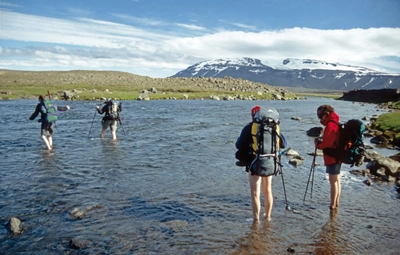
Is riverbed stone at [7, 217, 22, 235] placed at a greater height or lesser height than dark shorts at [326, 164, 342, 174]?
lesser

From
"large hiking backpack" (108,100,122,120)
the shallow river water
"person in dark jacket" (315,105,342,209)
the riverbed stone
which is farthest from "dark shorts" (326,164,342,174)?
"large hiking backpack" (108,100,122,120)

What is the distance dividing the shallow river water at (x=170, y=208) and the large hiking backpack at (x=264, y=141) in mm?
1779

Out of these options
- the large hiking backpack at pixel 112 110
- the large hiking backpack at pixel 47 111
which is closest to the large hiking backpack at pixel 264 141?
the large hiking backpack at pixel 47 111

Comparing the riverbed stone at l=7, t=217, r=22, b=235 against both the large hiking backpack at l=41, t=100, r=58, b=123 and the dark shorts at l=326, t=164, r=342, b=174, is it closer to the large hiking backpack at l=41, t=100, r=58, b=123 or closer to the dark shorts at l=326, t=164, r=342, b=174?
the dark shorts at l=326, t=164, r=342, b=174

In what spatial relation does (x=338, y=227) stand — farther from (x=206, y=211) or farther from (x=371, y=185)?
(x=371, y=185)

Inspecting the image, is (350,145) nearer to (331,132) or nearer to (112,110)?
(331,132)

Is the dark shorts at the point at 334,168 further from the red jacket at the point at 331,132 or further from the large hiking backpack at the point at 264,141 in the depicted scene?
the large hiking backpack at the point at 264,141

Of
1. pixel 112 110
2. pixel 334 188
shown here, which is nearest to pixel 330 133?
pixel 334 188

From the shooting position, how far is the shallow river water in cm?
826

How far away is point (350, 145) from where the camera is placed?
9.91m

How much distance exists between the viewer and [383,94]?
11769cm

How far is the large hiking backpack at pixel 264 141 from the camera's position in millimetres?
8773

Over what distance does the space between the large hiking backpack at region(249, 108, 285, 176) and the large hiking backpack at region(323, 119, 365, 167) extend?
2302 millimetres

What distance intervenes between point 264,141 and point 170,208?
398 cm
